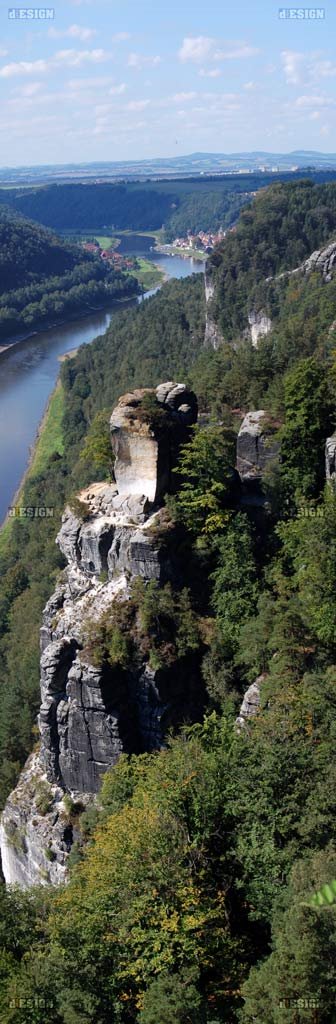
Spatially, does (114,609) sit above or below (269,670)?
above

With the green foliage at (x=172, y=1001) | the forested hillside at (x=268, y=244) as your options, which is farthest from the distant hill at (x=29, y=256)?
the green foliage at (x=172, y=1001)

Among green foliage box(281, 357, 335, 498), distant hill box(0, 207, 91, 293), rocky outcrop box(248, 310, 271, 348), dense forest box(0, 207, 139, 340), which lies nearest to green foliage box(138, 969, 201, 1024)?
green foliage box(281, 357, 335, 498)

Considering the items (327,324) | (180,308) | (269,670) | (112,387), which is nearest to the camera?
(269,670)

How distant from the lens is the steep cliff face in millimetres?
23844

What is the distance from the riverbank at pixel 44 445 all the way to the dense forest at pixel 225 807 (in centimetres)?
2775

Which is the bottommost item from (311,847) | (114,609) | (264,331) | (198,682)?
(311,847)

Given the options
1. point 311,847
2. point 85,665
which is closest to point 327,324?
point 85,665

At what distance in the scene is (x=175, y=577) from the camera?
25.0 m

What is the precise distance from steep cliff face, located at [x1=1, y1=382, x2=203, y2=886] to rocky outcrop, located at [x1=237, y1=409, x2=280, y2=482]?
2.33 meters

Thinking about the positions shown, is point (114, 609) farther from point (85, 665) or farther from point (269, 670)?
point (269, 670)

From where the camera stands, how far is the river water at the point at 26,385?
75213mm

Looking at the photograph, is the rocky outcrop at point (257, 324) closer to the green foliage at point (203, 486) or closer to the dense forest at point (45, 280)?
the green foliage at point (203, 486)

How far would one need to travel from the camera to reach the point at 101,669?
76.7 feet

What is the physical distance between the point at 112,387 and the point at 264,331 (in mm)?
15416
